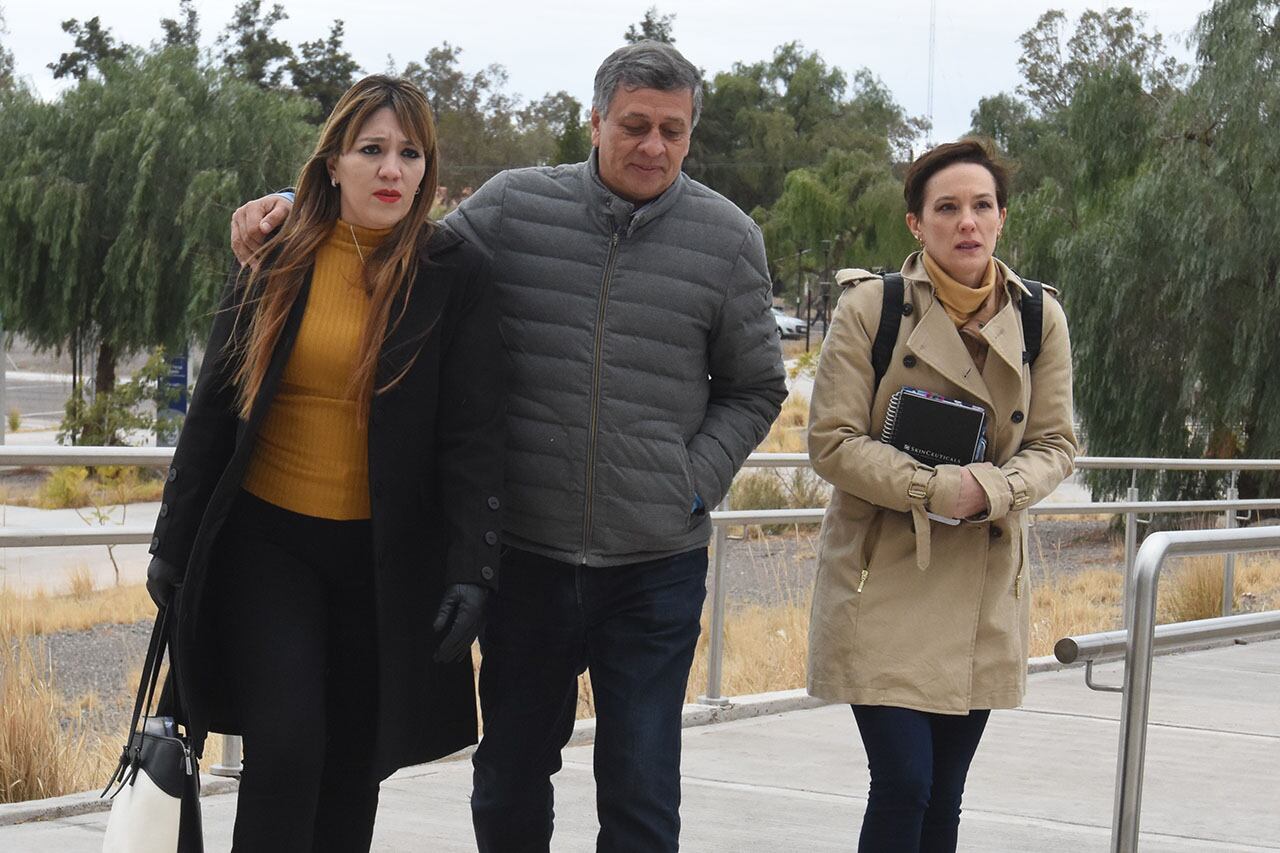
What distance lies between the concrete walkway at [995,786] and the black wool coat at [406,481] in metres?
1.37

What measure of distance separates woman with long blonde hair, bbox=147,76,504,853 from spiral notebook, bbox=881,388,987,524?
0.85 m

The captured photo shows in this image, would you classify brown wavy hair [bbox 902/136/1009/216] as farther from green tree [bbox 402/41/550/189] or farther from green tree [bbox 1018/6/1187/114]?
green tree [bbox 402/41/550/189]

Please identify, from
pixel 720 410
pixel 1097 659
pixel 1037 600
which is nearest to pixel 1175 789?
pixel 1097 659

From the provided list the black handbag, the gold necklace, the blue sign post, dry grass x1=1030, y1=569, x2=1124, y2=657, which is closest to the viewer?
the black handbag

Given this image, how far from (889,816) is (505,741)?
0.78 meters

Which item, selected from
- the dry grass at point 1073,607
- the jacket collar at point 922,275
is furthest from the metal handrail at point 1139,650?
the dry grass at point 1073,607

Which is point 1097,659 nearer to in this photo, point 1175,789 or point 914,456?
point 914,456

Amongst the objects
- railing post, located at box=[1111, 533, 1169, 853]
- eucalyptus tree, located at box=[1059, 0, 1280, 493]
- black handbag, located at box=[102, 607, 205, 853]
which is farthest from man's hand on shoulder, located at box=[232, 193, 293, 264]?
eucalyptus tree, located at box=[1059, 0, 1280, 493]

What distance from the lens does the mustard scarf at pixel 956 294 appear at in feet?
11.3

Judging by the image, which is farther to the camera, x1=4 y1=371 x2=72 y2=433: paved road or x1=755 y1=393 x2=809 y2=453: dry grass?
x1=4 y1=371 x2=72 y2=433: paved road

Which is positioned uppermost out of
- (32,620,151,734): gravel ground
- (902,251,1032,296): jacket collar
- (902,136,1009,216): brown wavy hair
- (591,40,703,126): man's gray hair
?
(591,40,703,126): man's gray hair

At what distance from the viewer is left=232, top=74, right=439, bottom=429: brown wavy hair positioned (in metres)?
3.03

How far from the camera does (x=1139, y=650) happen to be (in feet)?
11.1

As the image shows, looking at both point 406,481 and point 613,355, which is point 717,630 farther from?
point 406,481
